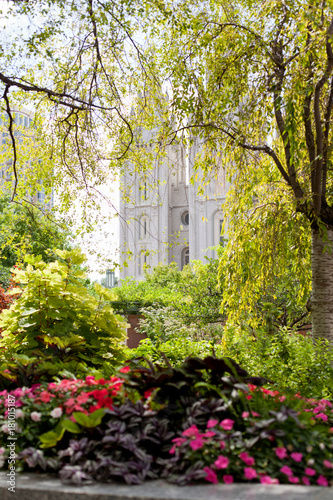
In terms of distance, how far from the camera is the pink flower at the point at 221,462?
1639 millimetres

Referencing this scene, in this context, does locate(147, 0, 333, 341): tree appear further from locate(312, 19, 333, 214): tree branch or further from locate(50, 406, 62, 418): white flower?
locate(50, 406, 62, 418): white flower

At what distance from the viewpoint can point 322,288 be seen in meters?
4.48

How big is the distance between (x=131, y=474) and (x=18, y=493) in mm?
438

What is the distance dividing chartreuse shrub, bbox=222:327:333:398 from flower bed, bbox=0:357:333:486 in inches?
57.8

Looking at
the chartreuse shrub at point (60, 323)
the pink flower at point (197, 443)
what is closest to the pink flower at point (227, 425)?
the pink flower at point (197, 443)

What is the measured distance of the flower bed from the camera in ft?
5.56

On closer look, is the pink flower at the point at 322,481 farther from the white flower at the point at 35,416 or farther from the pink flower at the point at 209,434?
the white flower at the point at 35,416

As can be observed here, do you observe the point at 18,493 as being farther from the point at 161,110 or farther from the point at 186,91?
the point at 161,110

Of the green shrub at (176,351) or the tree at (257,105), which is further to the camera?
the green shrub at (176,351)

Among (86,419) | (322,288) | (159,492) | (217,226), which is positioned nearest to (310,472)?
(159,492)

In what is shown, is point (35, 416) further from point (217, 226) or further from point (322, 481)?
point (217, 226)

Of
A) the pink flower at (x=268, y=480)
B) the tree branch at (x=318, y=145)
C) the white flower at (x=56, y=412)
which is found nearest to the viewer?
the pink flower at (x=268, y=480)

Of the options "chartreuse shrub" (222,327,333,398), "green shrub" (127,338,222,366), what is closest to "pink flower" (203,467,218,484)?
"chartreuse shrub" (222,327,333,398)

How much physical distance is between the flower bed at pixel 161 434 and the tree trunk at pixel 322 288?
2.44 metres
